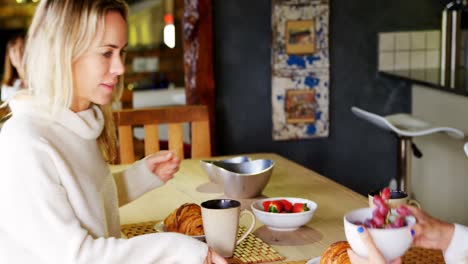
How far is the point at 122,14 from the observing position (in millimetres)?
1651

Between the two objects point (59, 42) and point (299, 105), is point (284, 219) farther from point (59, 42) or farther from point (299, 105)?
point (299, 105)

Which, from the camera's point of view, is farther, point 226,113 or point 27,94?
point 226,113

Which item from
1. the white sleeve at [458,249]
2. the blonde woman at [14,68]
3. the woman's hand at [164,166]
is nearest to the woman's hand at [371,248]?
the white sleeve at [458,249]

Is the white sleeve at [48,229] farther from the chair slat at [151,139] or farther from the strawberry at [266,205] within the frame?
the chair slat at [151,139]

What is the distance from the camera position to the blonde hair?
1540mm

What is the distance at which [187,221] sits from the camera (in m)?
1.82

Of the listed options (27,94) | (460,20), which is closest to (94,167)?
(27,94)

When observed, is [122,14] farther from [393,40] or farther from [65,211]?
[393,40]

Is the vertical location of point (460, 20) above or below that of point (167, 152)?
above

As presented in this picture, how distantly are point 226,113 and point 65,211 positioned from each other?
2.73 metres

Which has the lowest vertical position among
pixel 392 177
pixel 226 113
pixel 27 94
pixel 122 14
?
pixel 392 177

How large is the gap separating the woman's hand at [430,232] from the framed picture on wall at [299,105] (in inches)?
106

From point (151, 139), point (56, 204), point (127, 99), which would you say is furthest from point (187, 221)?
point (127, 99)

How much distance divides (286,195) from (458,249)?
2.66 feet
